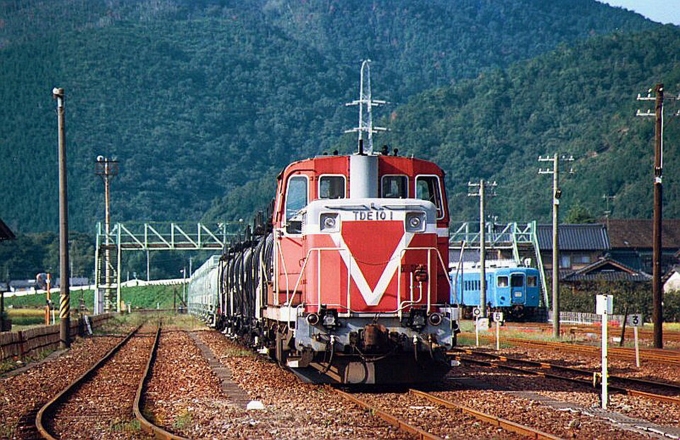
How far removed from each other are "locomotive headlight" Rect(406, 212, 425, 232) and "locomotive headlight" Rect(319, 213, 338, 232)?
3.66ft

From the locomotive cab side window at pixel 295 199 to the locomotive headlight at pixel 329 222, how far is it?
1115 mm

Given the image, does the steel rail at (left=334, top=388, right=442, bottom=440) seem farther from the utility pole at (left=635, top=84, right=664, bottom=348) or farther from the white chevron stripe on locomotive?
the utility pole at (left=635, top=84, right=664, bottom=348)

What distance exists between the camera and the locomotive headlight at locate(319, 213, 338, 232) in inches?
686

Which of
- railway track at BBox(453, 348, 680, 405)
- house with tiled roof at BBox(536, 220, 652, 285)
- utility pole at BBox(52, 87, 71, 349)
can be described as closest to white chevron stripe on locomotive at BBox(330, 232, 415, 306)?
railway track at BBox(453, 348, 680, 405)

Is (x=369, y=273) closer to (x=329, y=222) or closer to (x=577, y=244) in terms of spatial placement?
(x=329, y=222)

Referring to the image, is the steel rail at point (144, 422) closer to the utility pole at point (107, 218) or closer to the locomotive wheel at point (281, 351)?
the locomotive wheel at point (281, 351)

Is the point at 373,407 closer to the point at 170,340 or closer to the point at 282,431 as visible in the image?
the point at 282,431

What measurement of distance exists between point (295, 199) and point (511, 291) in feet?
144

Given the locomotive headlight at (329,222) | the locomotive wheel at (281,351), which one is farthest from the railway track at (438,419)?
the locomotive headlight at (329,222)

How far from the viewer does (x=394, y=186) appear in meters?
18.5

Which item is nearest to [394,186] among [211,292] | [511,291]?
[211,292]

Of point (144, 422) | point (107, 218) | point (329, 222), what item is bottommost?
point (144, 422)

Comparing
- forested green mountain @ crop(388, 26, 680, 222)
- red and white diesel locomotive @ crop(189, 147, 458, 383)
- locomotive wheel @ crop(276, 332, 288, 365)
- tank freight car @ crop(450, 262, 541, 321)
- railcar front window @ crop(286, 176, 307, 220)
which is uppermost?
forested green mountain @ crop(388, 26, 680, 222)

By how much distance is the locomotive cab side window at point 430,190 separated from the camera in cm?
1862
